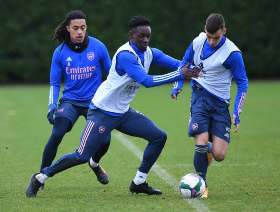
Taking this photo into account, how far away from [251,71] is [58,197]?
20.8 m

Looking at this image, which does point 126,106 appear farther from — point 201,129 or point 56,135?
point 56,135

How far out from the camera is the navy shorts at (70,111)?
7.56 metres

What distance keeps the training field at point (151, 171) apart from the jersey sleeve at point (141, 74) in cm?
130

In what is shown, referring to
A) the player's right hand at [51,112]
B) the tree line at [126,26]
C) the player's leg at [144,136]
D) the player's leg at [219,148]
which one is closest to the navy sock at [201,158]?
the player's leg at [219,148]

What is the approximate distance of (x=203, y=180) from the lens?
6.84 meters

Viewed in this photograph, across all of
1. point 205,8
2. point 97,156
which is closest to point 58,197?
point 97,156

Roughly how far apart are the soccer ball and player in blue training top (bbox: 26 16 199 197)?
16.8 inches

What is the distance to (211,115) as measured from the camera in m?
7.24

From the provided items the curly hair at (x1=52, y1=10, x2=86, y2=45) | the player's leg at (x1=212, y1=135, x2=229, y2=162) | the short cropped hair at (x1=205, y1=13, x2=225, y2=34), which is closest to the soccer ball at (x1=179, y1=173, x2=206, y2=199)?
the player's leg at (x1=212, y1=135, x2=229, y2=162)

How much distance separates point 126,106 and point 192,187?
46.7 inches

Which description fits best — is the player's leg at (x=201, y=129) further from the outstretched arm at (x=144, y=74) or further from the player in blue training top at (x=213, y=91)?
the outstretched arm at (x=144, y=74)

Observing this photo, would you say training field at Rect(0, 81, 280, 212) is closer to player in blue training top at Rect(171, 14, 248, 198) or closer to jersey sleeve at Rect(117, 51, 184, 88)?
player in blue training top at Rect(171, 14, 248, 198)

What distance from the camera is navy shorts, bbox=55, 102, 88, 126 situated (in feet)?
24.8

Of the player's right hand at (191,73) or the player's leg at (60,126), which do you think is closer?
the player's right hand at (191,73)
